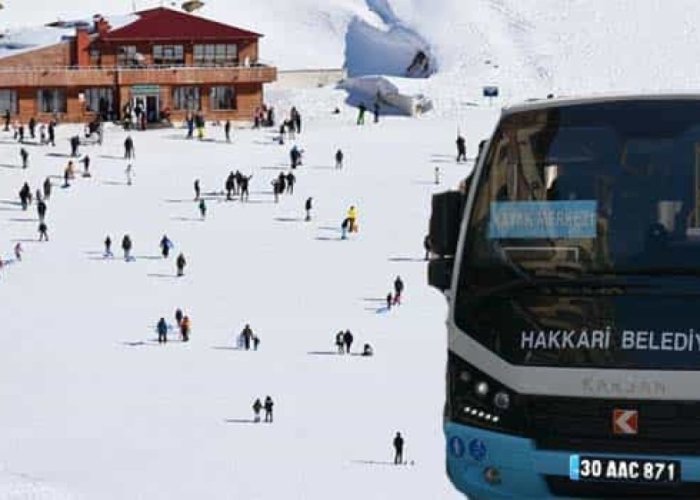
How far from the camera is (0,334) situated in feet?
120

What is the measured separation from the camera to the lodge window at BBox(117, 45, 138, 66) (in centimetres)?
6072

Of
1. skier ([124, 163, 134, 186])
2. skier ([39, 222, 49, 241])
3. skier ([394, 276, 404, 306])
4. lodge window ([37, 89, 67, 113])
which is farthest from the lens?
lodge window ([37, 89, 67, 113])

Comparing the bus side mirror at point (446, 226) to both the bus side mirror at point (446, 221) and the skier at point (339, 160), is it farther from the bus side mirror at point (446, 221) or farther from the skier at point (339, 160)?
the skier at point (339, 160)

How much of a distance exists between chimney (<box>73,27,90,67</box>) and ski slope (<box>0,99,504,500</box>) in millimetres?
3596

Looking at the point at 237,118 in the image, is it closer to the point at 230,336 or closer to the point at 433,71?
the point at 433,71

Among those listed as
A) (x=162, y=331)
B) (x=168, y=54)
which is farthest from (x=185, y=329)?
(x=168, y=54)

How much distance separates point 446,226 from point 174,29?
54.5 m

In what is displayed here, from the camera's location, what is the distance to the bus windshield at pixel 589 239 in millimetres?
7590

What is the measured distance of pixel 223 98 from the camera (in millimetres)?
60500

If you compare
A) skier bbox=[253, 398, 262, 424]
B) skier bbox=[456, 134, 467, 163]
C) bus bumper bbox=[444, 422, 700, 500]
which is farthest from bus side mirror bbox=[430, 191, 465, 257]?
skier bbox=[456, 134, 467, 163]

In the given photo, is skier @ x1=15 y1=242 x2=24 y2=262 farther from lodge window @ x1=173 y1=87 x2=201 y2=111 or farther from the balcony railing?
lodge window @ x1=173 y1=87 x2=201 y2=111

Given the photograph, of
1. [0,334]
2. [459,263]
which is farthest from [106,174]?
[459,263]

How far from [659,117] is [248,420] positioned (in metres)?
23.3

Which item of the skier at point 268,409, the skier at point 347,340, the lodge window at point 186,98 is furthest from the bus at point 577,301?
the lodge window at point 186,98
